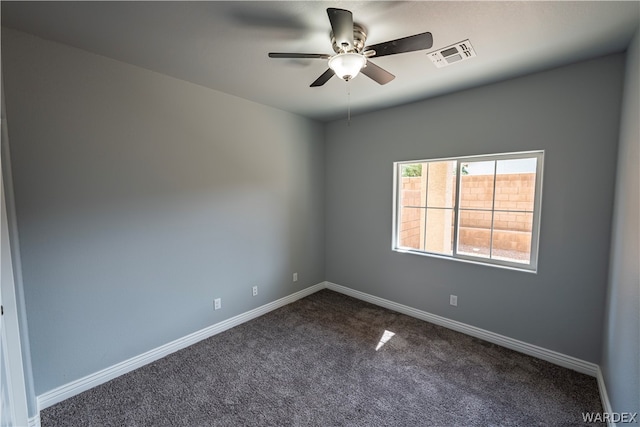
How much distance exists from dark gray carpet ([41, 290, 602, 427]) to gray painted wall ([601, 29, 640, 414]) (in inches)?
16.5

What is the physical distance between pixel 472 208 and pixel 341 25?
2.25 metres

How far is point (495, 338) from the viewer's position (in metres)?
2.60

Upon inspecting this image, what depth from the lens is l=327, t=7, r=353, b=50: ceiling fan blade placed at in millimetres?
1271

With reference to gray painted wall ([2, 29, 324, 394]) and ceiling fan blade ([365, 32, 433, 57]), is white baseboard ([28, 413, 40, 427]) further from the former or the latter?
ceiling fan blade ([365, 32, 433, 57])

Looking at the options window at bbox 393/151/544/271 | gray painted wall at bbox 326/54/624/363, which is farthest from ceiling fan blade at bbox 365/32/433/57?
window at bbox 393/151/544/271

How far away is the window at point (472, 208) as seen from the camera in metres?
2.45

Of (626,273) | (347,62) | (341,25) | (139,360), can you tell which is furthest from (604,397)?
(139,360)

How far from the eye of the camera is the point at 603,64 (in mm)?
1998

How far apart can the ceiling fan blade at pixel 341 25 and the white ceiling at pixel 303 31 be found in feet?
0.64

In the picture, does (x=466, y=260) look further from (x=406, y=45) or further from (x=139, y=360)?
(x=139, y=360)

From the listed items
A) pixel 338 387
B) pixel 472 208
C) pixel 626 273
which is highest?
pixel 472 208

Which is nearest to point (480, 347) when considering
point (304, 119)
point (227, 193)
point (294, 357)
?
point (294, 357)

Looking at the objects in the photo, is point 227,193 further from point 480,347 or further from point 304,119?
point 480,347

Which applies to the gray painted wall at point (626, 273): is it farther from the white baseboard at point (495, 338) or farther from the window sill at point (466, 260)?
the window sill at point (466, 260)
